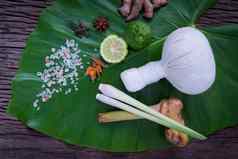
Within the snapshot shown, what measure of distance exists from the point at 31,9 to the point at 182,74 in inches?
23.5

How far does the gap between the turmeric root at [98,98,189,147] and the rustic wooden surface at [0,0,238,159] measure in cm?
12

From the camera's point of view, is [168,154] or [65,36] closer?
[65,36]

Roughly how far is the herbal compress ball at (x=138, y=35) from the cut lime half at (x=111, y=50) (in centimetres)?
3

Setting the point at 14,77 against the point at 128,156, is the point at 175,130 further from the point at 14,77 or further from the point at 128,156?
the point at 14,77

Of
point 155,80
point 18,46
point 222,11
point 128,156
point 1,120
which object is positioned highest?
point 222,11

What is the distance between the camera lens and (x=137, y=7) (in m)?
1.70

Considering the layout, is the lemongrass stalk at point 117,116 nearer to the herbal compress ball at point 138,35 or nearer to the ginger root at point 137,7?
the herbal compress ball at point 138,35

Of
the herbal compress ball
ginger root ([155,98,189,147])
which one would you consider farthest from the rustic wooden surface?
the herbal compress ball

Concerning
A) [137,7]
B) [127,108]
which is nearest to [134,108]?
[127,108]

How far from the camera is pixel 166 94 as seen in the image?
173 cm

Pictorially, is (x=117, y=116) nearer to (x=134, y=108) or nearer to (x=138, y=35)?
(x=134, y=108)

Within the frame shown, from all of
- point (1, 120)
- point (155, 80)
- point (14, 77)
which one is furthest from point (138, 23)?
point (1, 120)

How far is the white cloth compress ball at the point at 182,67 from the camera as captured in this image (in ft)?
5.24

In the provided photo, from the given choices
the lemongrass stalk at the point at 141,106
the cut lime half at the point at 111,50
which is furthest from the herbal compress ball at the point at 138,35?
the lemongrass stalk at the point at 141,106
